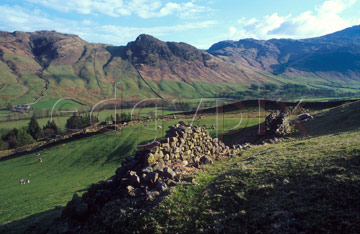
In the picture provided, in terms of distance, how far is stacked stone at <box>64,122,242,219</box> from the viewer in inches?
497

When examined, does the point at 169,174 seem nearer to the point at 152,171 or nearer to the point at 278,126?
the point at 152,171

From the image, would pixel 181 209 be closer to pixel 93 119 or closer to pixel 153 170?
pixel 153 170

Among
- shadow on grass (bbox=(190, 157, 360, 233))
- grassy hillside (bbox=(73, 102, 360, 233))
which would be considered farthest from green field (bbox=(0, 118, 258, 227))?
shadow on grass (bbox=(190, 157, 360, 233))

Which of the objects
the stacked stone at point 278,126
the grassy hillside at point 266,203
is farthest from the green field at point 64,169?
the grassy hillside at point 266,203

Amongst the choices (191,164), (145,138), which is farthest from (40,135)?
(191,164)

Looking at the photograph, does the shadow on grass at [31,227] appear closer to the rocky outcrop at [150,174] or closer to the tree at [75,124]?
the rocky outcrop at [150,174]

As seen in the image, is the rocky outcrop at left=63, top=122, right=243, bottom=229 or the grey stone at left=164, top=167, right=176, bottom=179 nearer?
the rocky outcrop at left=63, top=122, right=243, bottom=229

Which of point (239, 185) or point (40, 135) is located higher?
point (239, 185)

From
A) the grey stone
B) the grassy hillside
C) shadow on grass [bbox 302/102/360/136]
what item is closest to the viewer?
the grassy hillside

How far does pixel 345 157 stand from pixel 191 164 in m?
9.81

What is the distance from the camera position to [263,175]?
40.2ft

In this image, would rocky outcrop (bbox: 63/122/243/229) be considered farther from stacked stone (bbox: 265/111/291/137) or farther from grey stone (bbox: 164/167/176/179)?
stacked stone (bbox: 265/111/291/137)

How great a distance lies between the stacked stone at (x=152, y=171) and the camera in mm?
12625

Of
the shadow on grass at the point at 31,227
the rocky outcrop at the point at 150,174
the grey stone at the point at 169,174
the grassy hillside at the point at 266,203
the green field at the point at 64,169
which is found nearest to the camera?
the grassy hillside at the point at 266,203
